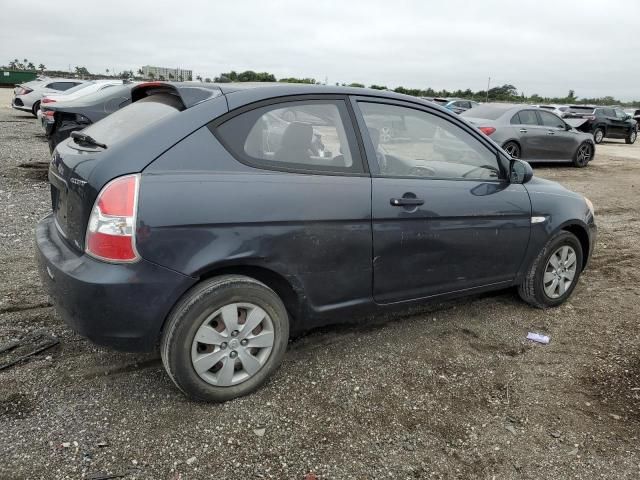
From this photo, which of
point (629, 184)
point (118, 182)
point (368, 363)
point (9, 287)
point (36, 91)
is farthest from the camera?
point (36, 91)

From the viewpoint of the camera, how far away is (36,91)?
18.9 meters

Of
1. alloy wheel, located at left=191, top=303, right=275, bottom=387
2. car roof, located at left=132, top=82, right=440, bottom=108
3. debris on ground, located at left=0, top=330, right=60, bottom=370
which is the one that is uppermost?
car roof, located at left=132, top=82, right=440, bottom=108

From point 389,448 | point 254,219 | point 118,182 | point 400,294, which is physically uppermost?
point 118,182

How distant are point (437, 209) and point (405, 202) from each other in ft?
0.88

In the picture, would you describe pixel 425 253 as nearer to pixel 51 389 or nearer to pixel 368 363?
pixel 368 363

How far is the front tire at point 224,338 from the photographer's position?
2.59 m

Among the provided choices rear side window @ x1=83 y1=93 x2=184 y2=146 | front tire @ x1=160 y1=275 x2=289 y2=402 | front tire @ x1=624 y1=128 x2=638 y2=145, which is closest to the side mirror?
front tire @ x1=160 y1=275 x2=289 y2=402

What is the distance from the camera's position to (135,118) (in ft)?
9.71

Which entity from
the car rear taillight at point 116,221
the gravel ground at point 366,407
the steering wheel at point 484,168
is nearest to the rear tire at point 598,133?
the gravel ground at point 366,407

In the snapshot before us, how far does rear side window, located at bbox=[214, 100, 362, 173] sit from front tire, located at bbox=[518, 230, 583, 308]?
192cm

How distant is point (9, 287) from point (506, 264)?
3.86 metres

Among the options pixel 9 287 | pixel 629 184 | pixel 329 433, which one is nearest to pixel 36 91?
pixel 9 287

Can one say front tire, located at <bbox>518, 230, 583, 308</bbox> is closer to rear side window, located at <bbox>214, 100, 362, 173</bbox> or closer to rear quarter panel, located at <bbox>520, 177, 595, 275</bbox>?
rear quarter panel, located at <bbox>520, 177, 595, 275</bbox>

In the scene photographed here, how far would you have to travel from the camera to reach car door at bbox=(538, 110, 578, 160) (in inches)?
497
